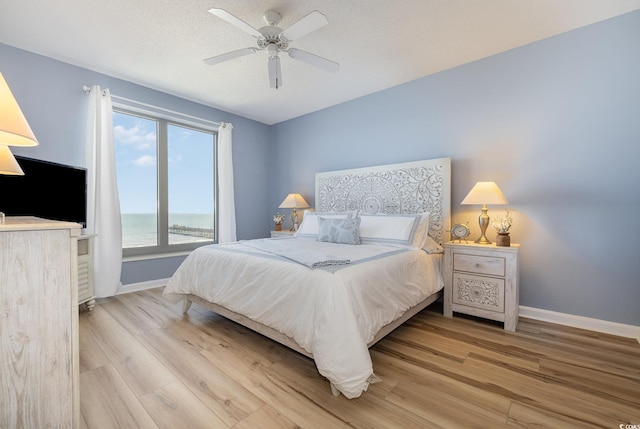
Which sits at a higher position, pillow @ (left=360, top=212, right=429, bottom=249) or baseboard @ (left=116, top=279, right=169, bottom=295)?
pillow @ (left=360, top=212, right=429, bottom=249)

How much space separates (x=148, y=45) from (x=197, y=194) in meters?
2.20

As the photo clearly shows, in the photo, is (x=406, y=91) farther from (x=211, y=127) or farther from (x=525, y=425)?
(x=525, y=425)

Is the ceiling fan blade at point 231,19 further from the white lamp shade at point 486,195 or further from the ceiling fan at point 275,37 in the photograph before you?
the white lamp shade at point 486,195

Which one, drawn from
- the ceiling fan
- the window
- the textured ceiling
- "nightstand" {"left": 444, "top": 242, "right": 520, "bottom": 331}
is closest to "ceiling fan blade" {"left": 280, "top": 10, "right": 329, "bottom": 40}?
the ceiling fan

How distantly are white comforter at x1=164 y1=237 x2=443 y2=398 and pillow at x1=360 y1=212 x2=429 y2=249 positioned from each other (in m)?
0.14

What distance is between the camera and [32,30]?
2434 mm

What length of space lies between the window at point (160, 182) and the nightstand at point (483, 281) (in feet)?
11.9

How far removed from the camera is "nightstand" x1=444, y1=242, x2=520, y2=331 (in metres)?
2.39

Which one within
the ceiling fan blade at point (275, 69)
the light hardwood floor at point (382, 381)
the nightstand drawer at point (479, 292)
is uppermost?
the ceiling fan blade at point (275, 69)

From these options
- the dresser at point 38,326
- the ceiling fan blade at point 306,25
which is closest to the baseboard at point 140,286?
the dresser at point 38,326

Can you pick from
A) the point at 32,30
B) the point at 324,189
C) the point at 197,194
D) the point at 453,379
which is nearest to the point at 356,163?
the point at 324,189

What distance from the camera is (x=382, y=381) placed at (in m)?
1.69

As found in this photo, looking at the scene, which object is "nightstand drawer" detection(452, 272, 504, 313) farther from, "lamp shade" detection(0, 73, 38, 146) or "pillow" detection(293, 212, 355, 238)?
"lamp shade" detection(0, 73, 38, 146)

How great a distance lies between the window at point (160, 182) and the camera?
3629mm
